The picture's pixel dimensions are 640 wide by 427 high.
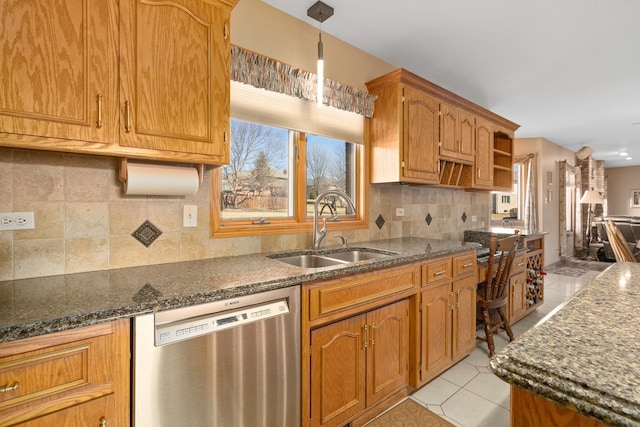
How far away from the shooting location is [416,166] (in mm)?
2572

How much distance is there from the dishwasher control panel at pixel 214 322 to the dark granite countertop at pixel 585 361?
0.93m

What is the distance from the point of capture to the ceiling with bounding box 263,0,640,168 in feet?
6.94

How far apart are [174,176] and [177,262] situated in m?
0.48

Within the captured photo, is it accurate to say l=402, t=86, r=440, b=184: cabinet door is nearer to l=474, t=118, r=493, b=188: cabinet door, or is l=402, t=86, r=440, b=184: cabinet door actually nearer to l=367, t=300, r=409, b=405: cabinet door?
l=474, t=118, r=493, b=188: cabinet door

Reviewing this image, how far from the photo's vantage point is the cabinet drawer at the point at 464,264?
2387mm

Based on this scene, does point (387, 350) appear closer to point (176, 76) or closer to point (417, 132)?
point (417, 132)

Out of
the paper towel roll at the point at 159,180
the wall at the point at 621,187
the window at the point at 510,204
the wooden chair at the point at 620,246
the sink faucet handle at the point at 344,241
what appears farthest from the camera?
the wall at the point at 621,187

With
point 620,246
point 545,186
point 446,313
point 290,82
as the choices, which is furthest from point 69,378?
point 545,186

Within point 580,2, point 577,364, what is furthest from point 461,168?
→ point 577,364

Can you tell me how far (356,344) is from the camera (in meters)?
1.73

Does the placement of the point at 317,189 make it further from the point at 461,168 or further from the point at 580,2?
the point at 580,2

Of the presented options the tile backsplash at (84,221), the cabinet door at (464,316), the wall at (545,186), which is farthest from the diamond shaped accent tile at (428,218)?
the wall at (545,186)

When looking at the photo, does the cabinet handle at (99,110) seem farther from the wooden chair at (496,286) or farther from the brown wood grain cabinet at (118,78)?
the wooden chair at (496,286)

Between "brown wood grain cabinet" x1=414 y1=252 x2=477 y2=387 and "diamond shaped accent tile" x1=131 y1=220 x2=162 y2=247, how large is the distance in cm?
165
